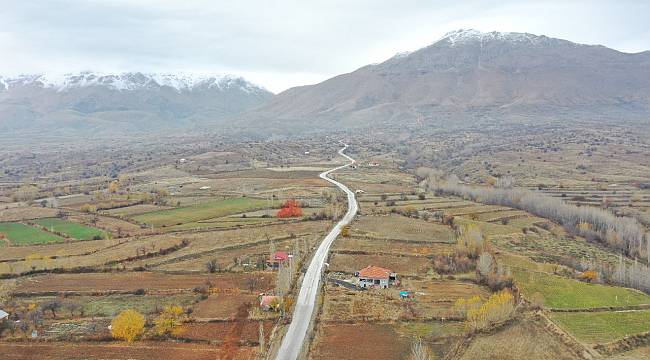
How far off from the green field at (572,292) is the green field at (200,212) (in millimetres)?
55870

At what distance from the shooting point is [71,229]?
86.0 metres

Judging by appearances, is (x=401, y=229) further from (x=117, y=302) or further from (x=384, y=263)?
(x=117, y=302)

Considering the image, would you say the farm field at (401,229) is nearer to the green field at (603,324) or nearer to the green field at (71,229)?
the green field at (603,324)

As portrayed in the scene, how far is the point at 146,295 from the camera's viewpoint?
5491 cm

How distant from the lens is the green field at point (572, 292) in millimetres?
51844

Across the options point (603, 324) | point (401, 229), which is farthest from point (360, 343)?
point (401, 229)

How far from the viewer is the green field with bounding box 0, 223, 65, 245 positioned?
78.4 m

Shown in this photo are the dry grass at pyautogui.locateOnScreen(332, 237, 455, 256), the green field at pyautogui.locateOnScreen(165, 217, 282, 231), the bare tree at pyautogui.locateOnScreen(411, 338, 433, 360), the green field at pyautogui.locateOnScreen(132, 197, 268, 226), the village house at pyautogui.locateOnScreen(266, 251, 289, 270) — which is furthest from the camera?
the green field at pyautogui.locateOnScreen(132, 197, 268, 226)

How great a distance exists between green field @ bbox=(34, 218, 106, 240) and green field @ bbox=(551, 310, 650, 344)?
2594 inches

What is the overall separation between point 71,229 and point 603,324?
3070 inches

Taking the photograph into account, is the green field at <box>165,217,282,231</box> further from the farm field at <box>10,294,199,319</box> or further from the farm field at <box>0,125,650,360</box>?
the farm field at <box>10,294,199,319</box>

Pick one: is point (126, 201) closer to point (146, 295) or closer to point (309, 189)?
point (309, 189)

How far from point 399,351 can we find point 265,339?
11104 mm

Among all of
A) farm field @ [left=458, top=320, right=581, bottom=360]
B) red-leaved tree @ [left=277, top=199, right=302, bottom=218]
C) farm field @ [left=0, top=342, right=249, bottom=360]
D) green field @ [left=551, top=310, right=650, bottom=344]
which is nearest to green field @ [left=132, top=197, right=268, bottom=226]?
red-leaved tree @ [left=277, top=199, right=302, bottom=218]
